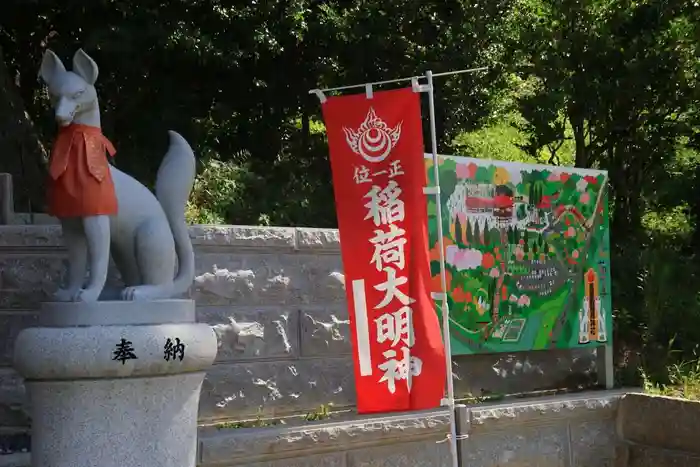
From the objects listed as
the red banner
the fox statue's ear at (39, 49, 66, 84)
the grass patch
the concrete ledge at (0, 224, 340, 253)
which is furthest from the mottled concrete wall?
the grass patch

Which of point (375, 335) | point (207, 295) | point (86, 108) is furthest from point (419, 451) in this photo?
point (86, 108)

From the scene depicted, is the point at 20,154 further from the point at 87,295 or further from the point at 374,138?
the point at 87,295

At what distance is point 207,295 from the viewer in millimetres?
5254

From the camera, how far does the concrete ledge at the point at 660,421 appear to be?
6.50m

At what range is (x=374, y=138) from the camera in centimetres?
496

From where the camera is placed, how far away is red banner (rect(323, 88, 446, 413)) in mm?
4922

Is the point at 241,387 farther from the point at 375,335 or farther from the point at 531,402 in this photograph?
the point at 531,402

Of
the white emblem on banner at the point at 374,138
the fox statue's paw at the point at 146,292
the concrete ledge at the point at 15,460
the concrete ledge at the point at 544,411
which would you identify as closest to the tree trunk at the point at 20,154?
the concrete ledge at the point at 15,460

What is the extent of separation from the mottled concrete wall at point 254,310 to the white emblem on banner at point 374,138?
34.2 inches

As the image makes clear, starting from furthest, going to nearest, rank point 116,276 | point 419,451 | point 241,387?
point 419,451 < point 241,387 < point 116,276

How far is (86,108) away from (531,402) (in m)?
3.95

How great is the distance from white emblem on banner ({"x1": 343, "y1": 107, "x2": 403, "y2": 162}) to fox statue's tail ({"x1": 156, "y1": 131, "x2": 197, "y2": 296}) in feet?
3.81

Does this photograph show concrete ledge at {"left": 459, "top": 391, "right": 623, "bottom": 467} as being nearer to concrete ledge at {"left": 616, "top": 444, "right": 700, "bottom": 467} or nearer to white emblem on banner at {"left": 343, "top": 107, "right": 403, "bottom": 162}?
concrete ledge at {"left": 616, "top": 444, "right": 700, "bottom": 467}

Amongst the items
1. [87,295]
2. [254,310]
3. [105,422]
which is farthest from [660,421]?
[87,295]
